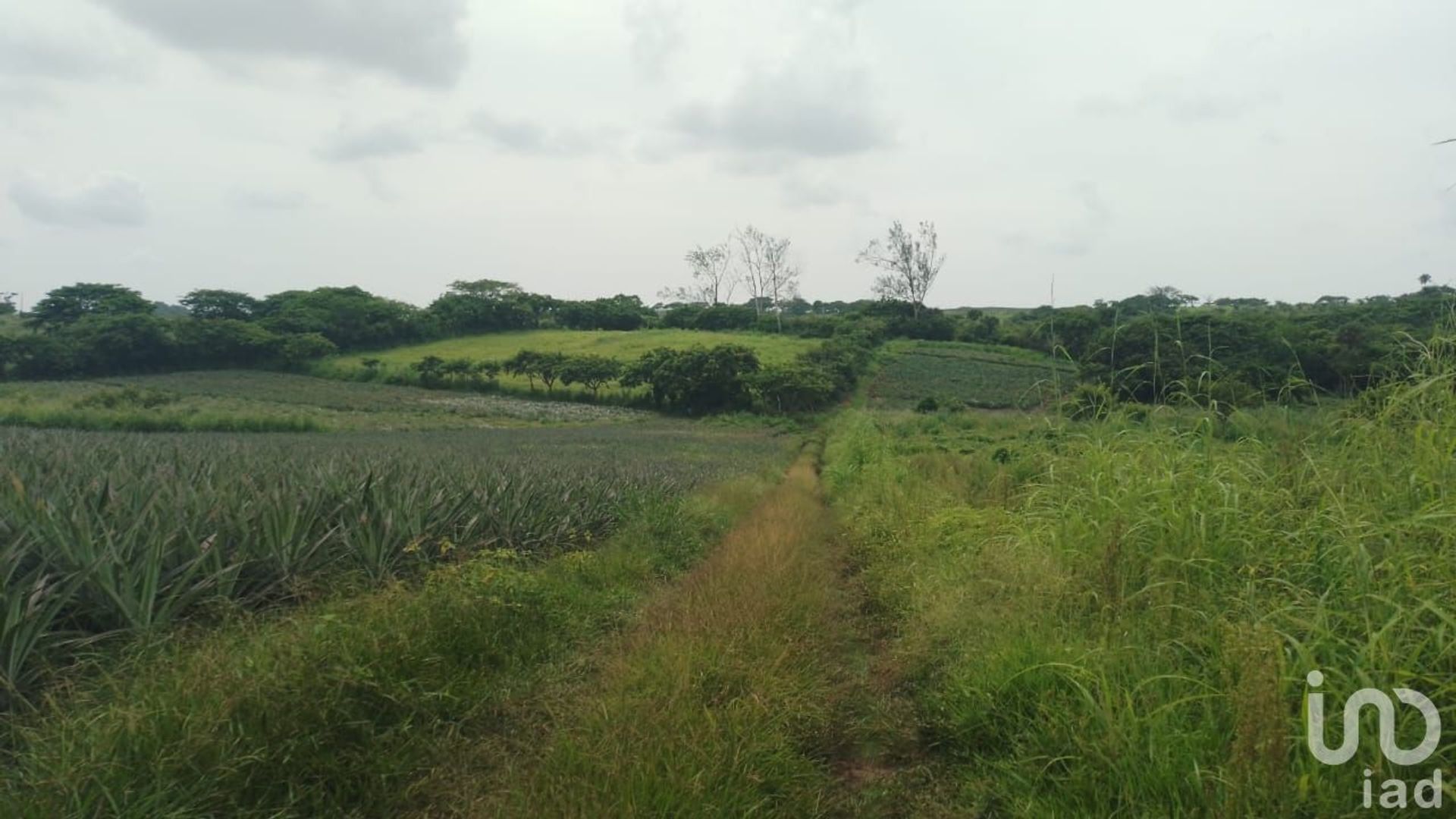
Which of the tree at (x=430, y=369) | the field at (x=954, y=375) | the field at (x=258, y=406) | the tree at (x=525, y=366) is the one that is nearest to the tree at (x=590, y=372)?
the tree at (x=525, y=366)

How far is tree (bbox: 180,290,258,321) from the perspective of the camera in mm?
84250

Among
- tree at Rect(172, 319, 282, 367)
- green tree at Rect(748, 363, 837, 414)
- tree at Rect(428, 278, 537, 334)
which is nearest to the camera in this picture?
green tree at Rect(748, 363, 837, 414)

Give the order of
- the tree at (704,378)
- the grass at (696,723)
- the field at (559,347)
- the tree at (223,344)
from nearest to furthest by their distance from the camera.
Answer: the grass at (696,723) → the tree at (704,378) → the tree at (223,344) → the field at (559,347)

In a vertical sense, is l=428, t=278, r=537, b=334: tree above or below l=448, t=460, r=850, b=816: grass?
above

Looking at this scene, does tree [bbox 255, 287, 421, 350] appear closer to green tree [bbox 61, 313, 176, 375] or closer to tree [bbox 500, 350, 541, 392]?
green tree [bbox 61, 313, 176, 375]

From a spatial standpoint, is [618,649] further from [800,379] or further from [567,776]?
[800,379]

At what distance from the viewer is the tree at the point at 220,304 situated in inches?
3317

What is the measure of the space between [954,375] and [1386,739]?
62633 mm

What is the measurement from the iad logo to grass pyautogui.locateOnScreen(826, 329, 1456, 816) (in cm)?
5

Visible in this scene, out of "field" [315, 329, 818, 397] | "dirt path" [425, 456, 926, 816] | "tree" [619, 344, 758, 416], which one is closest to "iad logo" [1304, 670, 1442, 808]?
"dirt path" [425, 456, 926, 816]

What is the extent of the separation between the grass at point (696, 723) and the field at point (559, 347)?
5898 centimetres

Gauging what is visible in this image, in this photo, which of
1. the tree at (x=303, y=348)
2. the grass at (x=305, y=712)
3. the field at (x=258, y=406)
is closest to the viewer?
the grass at (x=305, y=712)

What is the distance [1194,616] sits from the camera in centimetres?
440

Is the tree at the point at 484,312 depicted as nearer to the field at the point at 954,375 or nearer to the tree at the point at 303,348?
the tree at the point at 303,348
